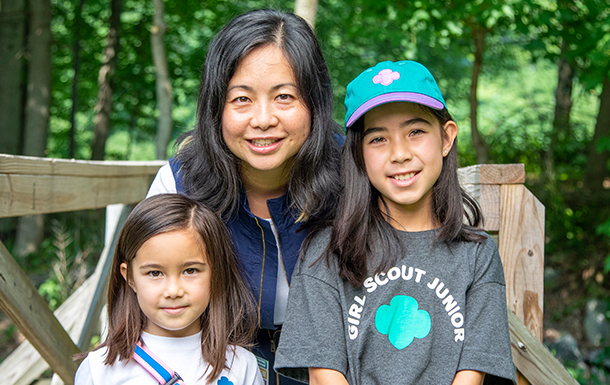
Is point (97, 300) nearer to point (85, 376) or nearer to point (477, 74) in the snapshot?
point (85, 376)

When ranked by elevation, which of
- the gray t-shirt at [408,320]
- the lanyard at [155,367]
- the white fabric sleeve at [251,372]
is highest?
the gray t-shirt at [408,320]

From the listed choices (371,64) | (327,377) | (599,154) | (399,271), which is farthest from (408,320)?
(371,64)

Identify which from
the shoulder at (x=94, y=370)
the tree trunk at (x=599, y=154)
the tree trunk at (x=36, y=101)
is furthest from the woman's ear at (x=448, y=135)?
the tree trunk at (x=36, y=101)

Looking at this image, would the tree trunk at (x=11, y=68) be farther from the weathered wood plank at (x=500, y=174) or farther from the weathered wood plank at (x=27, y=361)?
the weathered wood plank at (x=500, y=174)

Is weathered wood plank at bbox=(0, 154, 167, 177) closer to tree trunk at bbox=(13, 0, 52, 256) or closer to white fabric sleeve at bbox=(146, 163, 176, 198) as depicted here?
white fabric sleeve at bbox=(146, 163, 176, 198)

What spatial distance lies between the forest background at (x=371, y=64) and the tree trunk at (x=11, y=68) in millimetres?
18

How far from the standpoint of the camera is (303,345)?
170cm

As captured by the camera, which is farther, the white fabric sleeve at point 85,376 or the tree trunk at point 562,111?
the tree trunk at point 562,111

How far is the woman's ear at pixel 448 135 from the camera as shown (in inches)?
74.1

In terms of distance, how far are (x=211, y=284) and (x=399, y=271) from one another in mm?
633

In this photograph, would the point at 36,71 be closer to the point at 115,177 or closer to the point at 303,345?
the point at 115,177

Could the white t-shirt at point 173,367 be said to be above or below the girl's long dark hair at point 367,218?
below

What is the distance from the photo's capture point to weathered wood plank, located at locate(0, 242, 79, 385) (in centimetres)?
194

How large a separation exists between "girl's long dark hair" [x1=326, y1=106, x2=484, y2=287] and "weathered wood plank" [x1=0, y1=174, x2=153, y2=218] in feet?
3.59
